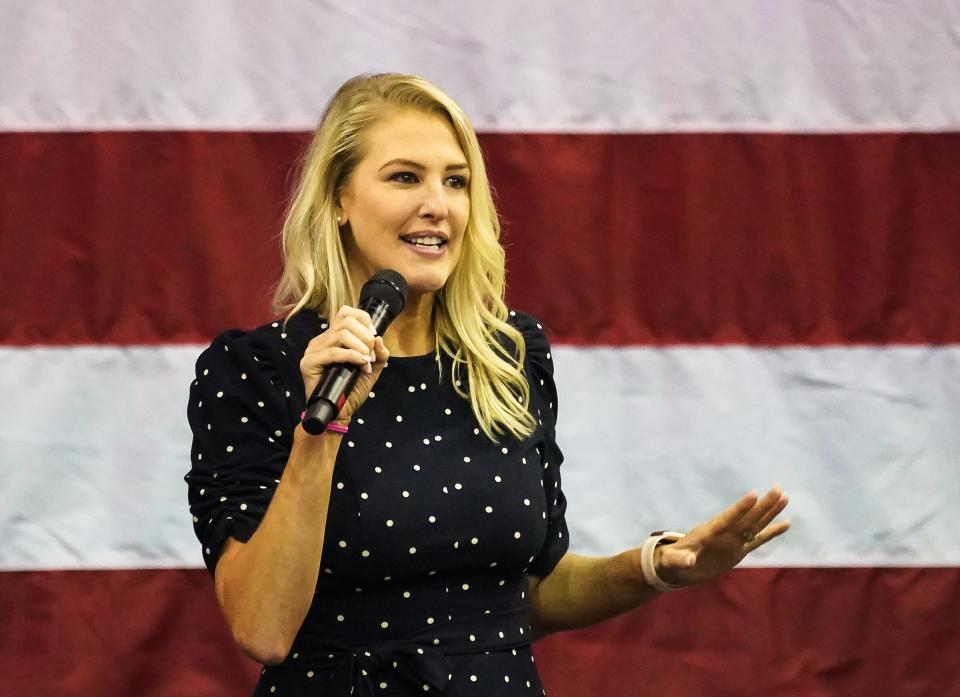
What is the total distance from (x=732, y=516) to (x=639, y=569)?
0.57 feet

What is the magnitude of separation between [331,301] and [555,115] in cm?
56

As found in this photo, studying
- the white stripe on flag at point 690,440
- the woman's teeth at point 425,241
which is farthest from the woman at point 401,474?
the white stripe on flag at point 690,440

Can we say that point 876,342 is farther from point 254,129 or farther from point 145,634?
point 145,634

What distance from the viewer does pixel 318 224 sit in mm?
1300

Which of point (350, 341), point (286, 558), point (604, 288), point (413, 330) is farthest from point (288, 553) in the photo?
point (604, 288)

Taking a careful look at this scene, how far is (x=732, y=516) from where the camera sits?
45.9 inches

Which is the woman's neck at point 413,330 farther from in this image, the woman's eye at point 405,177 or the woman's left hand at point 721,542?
the woman's left hand at point 721,542

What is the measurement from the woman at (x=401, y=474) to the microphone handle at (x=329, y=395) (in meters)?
0.08

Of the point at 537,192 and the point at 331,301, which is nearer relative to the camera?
the point at 331,301

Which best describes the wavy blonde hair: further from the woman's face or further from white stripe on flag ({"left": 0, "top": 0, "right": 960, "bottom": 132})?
white stripe on flag ({"left": 0, "top": 0, "right": 960, "bottom": 132})

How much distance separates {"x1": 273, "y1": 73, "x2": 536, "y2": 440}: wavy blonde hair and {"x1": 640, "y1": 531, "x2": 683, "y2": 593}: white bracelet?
0.55ft

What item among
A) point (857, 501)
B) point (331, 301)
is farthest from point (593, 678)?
point (331, 301)

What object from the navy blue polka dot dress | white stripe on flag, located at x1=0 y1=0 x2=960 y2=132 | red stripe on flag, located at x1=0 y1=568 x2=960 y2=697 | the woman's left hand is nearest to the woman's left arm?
the woman's left hand

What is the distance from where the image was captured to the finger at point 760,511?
44.6 inches
